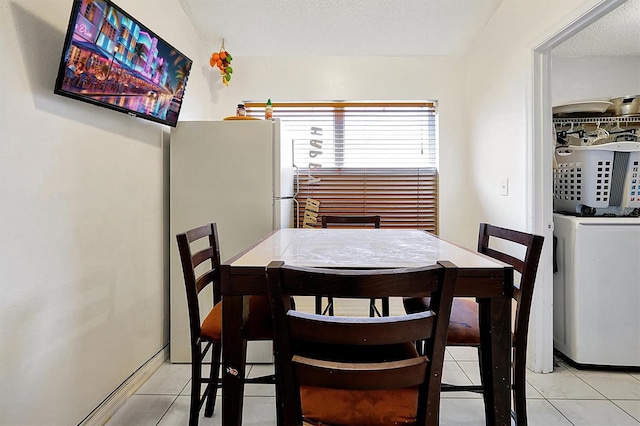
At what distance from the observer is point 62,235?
50.3 inches

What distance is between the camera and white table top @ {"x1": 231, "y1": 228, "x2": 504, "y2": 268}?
1069 millimetres

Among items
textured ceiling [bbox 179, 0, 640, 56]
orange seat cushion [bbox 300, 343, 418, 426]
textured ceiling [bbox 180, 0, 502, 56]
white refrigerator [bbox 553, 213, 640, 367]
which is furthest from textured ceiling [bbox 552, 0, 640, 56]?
orange seat cushion [bbox 300, 343, 418, 426]

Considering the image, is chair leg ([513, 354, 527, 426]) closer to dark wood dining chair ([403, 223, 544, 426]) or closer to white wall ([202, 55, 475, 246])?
dark wood dining chair ([403, 223, 544, 426])

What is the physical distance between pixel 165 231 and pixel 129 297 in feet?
1.66

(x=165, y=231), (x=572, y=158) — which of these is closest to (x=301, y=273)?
(x=165, y=231)

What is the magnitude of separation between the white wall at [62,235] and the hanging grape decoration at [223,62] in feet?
2.37

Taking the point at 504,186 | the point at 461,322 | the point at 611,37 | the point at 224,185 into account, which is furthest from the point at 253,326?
the point at 611,37

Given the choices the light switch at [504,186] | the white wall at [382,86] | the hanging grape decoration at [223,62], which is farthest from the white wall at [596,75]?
the hanging grape decoration at [223,62]

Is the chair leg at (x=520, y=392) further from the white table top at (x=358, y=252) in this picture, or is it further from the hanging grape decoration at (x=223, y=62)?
the hanging grape decoration at (x=223, y=62)

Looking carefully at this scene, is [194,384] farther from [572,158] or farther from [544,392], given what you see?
[572,158]

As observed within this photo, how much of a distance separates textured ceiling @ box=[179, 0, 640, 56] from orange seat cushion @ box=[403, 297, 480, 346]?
6.63 feet

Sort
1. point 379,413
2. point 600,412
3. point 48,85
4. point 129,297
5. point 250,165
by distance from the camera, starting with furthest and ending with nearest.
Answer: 1. point 250,165
2. point 129,297
3. point 600,412
4. point 48,85
5. point 379,413

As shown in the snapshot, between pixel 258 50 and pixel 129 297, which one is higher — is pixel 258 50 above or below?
above

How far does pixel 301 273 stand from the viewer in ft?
2.24
